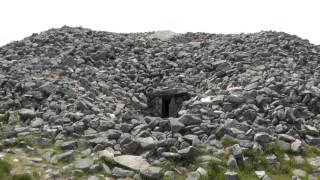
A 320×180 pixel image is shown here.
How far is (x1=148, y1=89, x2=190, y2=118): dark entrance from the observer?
70.8 ft

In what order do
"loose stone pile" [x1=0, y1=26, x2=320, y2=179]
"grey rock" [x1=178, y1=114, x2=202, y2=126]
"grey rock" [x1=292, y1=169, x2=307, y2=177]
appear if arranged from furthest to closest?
"grey rock" [x1=178, y1=114, x2=202, y2=126]
"loose stone pile" [x1=0, y1=26, x2=320, y2=179]
"grey rock" [x1=292, y1=169, x2=307, y2=177]

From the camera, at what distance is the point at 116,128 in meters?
16.4

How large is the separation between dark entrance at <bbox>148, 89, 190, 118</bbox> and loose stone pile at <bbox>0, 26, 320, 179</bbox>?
0.06m

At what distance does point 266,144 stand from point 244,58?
1006cm

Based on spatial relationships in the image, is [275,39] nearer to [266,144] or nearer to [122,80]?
[122,80]

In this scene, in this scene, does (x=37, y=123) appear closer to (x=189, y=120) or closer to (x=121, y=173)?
(x=121, y=173)

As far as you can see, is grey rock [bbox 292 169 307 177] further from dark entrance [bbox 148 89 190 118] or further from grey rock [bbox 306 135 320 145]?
dark entrance [bbox 148 89 190 118]

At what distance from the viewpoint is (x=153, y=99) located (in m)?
22.2

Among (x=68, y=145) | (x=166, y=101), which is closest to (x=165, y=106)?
(x=166, y=101)

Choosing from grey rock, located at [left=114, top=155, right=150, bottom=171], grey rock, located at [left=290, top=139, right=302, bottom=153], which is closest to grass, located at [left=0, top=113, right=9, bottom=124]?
grey rock, located at [left=114, top=155, right=150, bottom=171]

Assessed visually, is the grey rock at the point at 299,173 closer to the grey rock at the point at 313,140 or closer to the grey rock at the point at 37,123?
the grey rock at the point at 313,140

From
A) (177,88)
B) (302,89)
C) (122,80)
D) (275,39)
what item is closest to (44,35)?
(122,80)

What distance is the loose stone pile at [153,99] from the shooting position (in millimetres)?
14453

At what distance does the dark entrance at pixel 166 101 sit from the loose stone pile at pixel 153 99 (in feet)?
0.18
